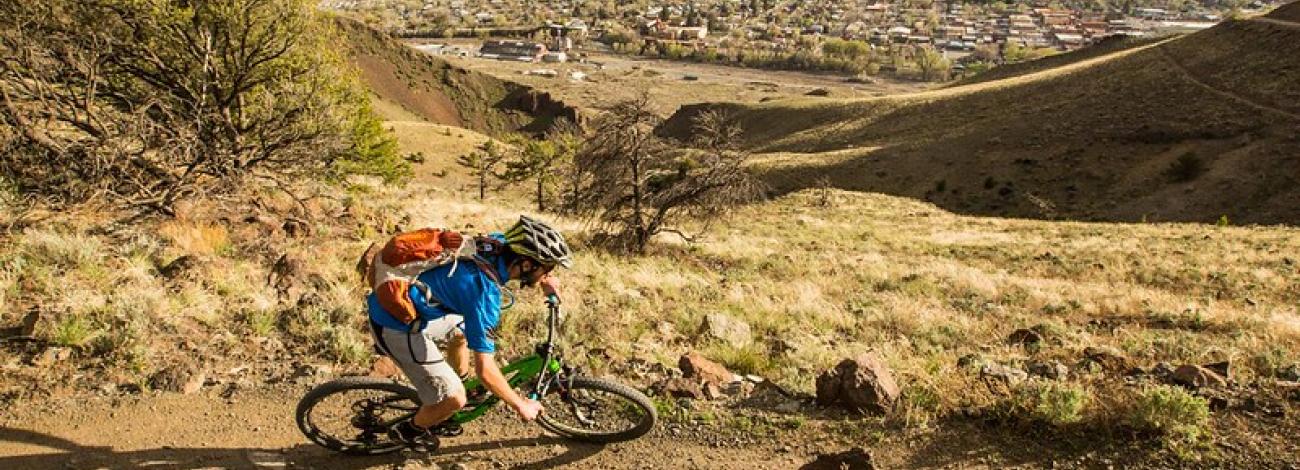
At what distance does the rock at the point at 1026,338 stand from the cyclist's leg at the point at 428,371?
9116 mm

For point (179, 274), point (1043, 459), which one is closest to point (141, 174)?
point (179, 274)

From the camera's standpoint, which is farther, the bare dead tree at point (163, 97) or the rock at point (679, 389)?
the bare dead tree at point (163, 97)

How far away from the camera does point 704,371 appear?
7.68 metres

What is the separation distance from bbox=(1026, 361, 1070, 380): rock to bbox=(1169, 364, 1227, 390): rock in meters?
0.99

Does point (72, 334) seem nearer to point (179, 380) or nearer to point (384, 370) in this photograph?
point (179, 380)

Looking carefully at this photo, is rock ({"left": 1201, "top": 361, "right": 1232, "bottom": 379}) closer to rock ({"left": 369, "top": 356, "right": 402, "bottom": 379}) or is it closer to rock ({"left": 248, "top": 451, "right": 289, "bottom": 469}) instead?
rock ({"left": 369, "top": 356, "right": 402, "bottom": 379})

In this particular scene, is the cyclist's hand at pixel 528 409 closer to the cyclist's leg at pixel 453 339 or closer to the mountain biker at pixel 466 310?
the mountain biker at pixel 466 310

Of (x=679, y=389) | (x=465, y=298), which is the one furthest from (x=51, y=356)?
(x=679, y=389)

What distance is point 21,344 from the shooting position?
24.0 feet

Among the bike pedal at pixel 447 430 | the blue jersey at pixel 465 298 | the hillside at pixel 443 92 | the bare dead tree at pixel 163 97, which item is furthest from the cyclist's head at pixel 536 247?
the hillside at pixel 443 92

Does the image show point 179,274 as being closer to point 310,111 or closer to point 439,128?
point 310,111

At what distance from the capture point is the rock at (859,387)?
6.62 metres

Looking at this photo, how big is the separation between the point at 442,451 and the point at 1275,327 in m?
15.3

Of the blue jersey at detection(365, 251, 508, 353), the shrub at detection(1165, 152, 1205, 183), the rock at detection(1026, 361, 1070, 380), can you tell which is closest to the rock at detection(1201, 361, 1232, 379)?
the rock at detection(1026, 361, 1070, 380)
